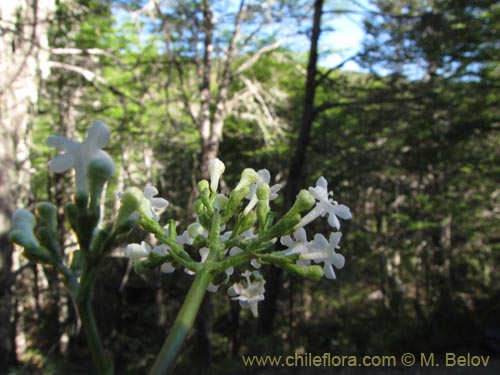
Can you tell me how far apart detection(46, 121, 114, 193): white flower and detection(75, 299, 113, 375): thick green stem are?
21cm

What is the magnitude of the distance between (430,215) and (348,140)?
4618 millimetres

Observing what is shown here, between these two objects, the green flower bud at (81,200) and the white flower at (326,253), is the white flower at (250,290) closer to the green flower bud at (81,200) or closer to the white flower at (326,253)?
the white flower at (326,253)

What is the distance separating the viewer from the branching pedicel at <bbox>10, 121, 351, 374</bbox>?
0.73 metres

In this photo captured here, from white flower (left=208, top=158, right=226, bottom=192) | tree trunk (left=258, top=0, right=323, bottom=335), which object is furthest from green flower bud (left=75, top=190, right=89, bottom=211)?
tree trunk (left=258, top=0, right=323, bottom=335)

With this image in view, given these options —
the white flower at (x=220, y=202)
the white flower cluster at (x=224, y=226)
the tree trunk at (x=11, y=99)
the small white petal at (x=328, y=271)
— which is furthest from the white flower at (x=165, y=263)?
the tree trunk at (x=11, y=99)

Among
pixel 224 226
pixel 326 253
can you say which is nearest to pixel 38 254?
pixel 224 226

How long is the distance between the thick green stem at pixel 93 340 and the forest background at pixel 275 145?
488 cm

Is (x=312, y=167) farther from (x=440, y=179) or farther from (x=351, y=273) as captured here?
(x=440, y=179)

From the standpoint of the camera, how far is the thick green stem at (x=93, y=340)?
0.65 meters

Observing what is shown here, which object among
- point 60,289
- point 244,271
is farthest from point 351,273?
point 244,271

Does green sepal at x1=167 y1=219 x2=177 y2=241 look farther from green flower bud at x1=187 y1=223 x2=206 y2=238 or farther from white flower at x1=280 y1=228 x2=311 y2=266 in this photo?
white flower at x1=280 y1=228 x2=311 y2=266

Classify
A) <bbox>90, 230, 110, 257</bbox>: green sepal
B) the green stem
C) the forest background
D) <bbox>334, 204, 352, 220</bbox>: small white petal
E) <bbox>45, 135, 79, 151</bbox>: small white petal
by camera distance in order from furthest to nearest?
1. the forest background
2. <bbox>334, 204, 352, 220</bbox>: small white petal
3. <bbox>45, 135, 79, 151</bbox>: small white petal
4. <bbox>90, 230, 110, 257</bbox>: green sepal
5. the green stem

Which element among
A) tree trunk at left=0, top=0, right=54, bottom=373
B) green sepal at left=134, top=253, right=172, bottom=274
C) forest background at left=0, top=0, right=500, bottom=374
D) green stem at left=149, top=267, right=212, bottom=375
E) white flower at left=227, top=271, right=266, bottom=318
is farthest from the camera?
forest background at left=0, top=0, right=500, bottom=374

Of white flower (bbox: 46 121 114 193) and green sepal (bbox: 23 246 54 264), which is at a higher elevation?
white flower (bbox: 46 121 114 193)
